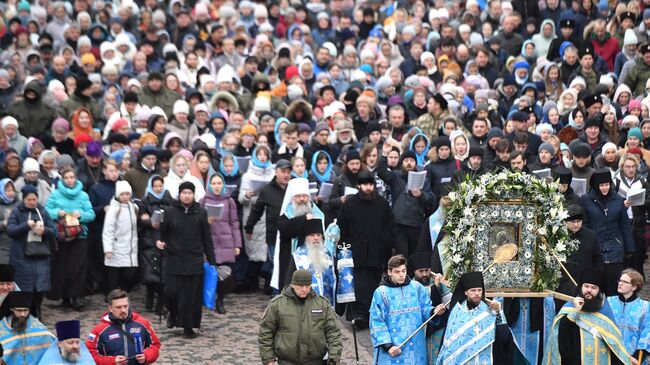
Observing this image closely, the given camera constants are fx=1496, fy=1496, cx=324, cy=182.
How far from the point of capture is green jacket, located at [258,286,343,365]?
44.6ft

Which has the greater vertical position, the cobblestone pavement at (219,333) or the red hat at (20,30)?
the red hat at (20,30)

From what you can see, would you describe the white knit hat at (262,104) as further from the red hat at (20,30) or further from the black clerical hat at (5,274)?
the black clerical hat at (5,274)

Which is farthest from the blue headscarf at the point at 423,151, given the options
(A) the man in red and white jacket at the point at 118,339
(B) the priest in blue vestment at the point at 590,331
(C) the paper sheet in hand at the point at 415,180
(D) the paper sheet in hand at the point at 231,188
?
(A) the man in red and white jacket at the point at 118,339

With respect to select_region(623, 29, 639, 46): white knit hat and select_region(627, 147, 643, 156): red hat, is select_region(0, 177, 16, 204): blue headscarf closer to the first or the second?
select_region(627, 147, 643, 156): red hat

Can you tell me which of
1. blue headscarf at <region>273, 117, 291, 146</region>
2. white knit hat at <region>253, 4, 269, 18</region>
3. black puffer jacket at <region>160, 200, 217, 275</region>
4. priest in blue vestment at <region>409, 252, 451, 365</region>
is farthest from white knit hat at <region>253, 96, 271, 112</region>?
priest in blue vestment at <region>409, 252, 451, 365</region>

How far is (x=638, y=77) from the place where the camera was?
23906 mm

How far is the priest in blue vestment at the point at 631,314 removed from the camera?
14.4 metres

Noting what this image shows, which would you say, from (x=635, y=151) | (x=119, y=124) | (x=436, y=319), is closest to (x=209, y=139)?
(x=119, y=124)

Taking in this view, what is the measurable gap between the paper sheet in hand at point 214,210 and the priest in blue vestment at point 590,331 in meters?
5.56

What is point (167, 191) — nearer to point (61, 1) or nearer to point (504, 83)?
point (504, 83)

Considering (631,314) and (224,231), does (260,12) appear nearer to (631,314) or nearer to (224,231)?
(224,231)

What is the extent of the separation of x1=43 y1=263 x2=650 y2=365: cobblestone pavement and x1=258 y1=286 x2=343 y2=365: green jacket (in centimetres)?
265

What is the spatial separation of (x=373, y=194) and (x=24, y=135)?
6210 mm

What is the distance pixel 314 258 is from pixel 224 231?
2.64 m
